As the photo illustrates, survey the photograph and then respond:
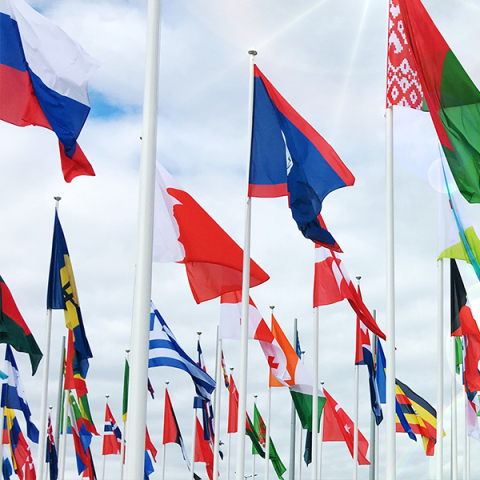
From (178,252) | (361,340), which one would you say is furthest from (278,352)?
(178,252)

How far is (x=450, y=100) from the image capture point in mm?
11203

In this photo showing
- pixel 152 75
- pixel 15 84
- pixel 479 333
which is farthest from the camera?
pixel 479 333

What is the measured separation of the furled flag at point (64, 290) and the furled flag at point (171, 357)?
1.41m

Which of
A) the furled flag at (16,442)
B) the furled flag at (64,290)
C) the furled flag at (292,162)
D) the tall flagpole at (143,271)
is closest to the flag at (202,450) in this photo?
the furled flag at (16,442)

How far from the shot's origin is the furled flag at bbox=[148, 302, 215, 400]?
16469mm

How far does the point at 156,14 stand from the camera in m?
8.88

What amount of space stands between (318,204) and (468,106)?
10.4 ft

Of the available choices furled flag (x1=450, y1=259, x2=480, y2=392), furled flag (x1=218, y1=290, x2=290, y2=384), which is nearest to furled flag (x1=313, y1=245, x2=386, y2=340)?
furled flag (x1=218, y1=290, x2=290, y2=384)

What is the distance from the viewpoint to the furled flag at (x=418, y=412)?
83.8 feet

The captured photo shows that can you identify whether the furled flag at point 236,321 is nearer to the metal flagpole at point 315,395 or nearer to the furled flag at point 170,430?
the metal flagpole at point 315,395

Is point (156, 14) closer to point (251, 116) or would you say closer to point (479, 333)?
point (251, 116)

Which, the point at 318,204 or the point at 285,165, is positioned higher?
the point at 285,165

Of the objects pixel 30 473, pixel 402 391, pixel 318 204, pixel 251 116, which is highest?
pixel 251 116

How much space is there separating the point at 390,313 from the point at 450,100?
3386 mm
